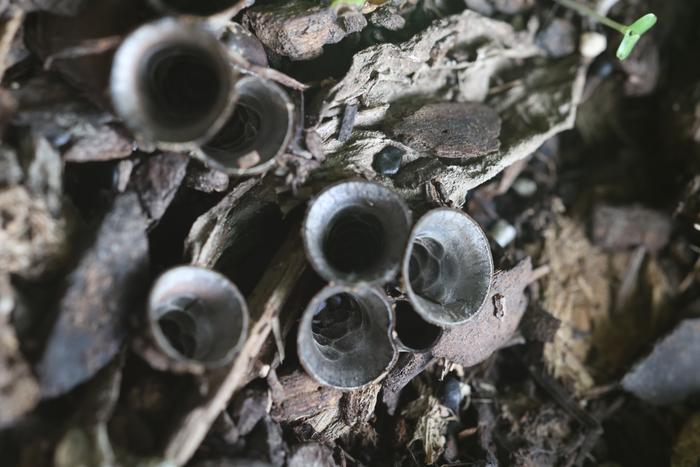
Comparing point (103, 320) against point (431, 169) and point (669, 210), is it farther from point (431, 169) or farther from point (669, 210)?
point (669, 210)

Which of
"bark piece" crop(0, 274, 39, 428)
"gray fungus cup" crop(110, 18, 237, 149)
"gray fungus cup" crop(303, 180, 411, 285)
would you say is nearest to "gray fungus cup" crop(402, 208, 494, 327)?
"gray fungus cup" crop(303, 180, 411, 285)

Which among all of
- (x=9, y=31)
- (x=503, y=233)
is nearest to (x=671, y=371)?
(x=503, y=233)

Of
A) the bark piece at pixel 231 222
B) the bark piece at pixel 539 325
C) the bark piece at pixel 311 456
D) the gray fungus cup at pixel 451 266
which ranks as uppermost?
the bark piece at pixel 231 222

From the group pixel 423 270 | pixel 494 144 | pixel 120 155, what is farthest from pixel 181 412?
pixel 494 144

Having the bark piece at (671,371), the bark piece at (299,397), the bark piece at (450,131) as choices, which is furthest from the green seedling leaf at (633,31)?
the bark piece at (299,397)

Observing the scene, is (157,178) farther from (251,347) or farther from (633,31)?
(633,31)

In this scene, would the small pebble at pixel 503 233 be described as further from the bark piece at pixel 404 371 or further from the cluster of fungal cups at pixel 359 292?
the bark piece at pixel 404 371
